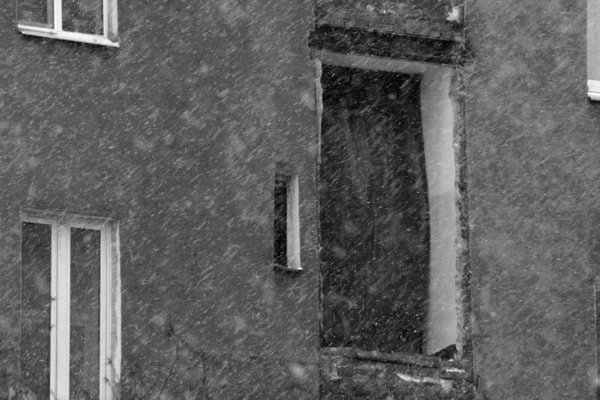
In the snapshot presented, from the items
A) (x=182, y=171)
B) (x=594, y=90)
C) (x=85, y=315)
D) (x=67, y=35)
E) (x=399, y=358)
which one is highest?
(x=67, y=35)

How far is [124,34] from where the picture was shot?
25641 mm

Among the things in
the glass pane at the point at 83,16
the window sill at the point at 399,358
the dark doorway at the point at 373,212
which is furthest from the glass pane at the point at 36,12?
the window sill at the point at 399,358

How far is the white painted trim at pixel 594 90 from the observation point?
28359mm

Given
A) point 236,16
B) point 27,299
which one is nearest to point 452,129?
point 236,16

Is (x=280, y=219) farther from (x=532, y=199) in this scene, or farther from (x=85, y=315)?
(x=532, y=199)

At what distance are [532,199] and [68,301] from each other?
230 inches

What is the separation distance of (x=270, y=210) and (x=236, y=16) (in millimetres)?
2095

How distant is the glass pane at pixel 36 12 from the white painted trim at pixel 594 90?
21.7 feet

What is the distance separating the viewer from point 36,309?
24578mm

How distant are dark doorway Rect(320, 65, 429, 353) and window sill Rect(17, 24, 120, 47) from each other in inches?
142

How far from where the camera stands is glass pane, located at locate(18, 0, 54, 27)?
82.1 feet

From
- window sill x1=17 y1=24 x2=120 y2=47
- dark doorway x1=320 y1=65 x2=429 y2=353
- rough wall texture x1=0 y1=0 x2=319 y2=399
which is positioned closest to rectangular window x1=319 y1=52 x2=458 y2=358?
dark doorway x1=320 y1=65 x2=429 y2=353

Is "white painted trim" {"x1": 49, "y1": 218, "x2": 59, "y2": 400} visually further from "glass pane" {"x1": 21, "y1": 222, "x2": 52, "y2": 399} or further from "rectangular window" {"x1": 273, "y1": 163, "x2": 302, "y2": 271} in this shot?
"rectangular window" {"x1": 273, "y1": 163, "x2": 302, "y2": 271}

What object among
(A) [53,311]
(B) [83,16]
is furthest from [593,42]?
(A) [53,311]
